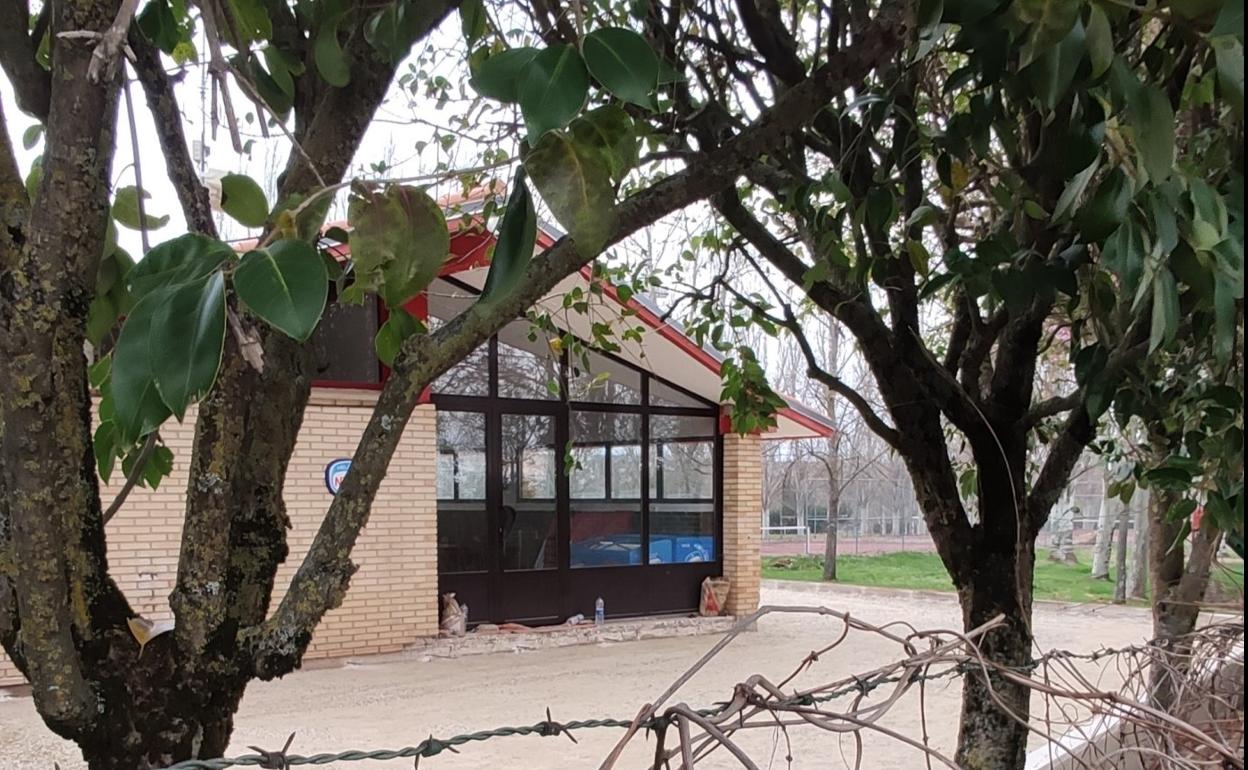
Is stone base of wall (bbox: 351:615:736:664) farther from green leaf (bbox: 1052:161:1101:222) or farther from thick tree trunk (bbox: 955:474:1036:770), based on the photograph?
green leaf (bbox: 1052:161:1101:222)

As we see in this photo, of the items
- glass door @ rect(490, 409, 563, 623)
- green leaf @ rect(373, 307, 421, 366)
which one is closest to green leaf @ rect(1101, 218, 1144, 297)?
green leaf @ rect(373, 307, 421, 366)

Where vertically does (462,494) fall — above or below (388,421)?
below

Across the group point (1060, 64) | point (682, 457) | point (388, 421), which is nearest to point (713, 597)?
point (682, 457)

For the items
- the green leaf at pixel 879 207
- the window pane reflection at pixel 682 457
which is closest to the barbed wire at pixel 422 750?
the green leaf at pixel 879 207

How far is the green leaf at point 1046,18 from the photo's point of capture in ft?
3.10

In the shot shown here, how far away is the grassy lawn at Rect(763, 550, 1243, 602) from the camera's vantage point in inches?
650

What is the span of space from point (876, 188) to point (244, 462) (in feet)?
4.87

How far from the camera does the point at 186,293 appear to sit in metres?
0.71

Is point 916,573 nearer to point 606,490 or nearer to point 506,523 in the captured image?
point 606,490

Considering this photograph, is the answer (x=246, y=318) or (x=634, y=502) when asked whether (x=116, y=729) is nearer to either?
(x=246, y=318)

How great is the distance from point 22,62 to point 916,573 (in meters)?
21.0

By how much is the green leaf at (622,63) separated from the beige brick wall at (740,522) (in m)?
10.8

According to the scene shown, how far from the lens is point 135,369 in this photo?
726 millimetres

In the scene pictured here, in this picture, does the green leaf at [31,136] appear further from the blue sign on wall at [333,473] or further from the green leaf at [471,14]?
the blue sign on wall at [333,473]
